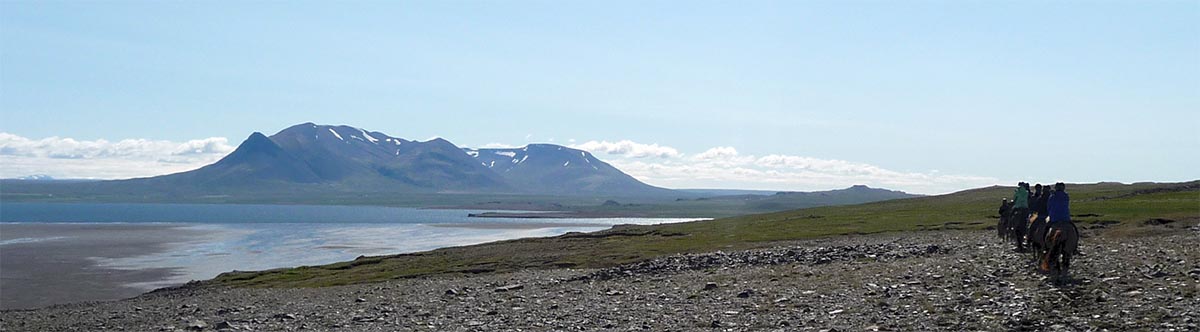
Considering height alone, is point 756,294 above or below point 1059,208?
below

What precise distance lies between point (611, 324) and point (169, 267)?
76.6 meters

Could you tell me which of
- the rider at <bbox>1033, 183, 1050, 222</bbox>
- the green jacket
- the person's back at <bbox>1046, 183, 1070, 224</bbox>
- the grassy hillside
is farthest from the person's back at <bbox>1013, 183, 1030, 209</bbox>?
the grassy hillside

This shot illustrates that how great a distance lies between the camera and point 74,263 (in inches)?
3814

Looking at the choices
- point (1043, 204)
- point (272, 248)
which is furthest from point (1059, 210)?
point (272, 248)

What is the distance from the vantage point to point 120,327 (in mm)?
40562

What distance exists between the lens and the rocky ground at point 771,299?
22.4 m

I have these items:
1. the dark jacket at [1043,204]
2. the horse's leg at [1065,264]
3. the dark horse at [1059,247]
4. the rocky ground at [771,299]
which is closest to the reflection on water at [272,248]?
the rocky ground at [771,299]

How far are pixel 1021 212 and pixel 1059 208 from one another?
965 centimetres

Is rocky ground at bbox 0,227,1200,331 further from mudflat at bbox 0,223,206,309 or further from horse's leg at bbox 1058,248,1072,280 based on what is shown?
mudflat at bbox 0,223,206,309

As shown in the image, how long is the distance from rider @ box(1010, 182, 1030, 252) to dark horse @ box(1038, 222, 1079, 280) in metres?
8.60

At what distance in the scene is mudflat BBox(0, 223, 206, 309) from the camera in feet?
227

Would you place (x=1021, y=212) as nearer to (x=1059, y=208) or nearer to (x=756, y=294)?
(x=1059, y=208)

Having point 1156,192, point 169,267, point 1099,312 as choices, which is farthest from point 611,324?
point 1156,192

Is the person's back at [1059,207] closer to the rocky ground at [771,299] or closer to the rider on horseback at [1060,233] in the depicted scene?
the rider on horseback at [1060,233]
